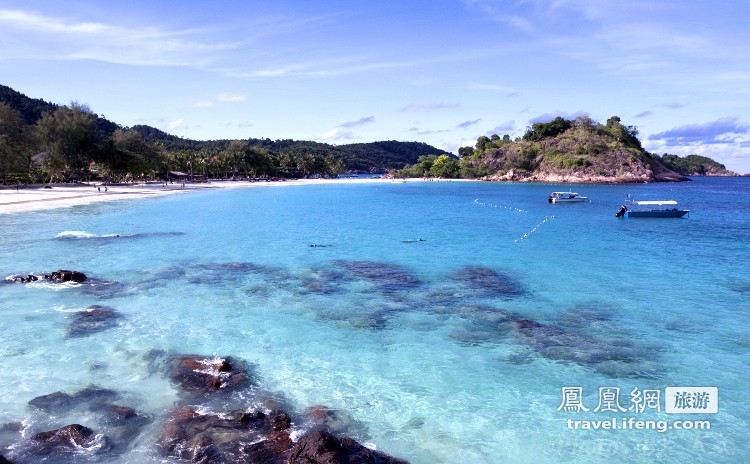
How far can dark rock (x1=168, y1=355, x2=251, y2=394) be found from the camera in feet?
35.0

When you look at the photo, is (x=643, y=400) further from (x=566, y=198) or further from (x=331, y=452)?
(x=566, y=198)

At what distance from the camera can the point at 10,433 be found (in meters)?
8.68

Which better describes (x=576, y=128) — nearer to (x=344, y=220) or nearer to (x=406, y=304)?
(x=344, y=220)

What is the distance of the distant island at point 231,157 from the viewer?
246 ft

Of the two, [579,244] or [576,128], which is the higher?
[576,128]

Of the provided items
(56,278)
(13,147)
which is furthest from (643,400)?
(13,147)

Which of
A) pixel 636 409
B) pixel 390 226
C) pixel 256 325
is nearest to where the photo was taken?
pixel 636 409

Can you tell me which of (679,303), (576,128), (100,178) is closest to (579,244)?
(679,303)

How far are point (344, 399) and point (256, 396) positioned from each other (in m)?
1.91

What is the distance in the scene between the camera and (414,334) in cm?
1440

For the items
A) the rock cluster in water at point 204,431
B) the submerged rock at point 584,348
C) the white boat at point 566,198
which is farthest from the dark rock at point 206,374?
the white boat at point 566,198

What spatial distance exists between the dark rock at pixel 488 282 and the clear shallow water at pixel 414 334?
26 cm

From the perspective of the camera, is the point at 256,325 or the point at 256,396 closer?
the point at 256,396

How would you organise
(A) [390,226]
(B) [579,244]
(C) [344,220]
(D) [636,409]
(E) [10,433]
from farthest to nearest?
(C) [344,220], (A) [390,226], (B) [579,244], (D) [636,409], (E) [10,433]
